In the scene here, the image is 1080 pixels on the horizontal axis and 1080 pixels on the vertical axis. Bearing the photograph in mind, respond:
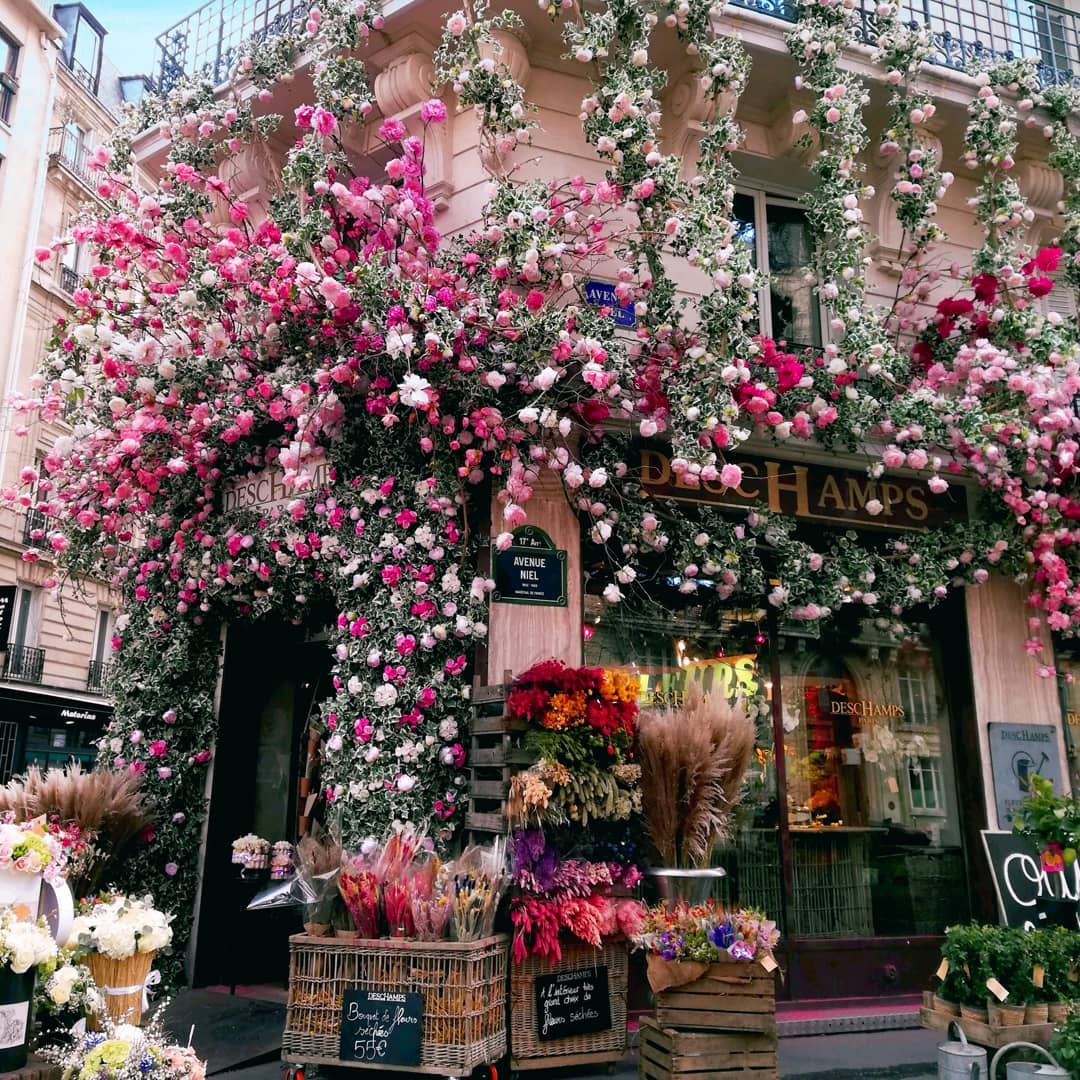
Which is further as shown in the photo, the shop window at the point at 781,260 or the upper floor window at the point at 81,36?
the upper floor window at the point at 81,36

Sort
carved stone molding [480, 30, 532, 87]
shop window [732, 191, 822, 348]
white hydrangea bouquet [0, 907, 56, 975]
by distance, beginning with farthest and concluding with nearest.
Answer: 1. shop window [732, 191, 822, 348]
2. carved stone molding [480, 30, 532, 87]
3. white hydrangea bouquet [0, 907, 56, 975]

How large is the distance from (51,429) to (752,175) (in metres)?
19.0

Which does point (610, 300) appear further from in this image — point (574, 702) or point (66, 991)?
point (66, 991)

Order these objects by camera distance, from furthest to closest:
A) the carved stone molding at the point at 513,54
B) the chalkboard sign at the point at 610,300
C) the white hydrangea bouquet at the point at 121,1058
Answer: the carved stone molding at the point at 513,54 < the chalkboard sign at the point at 610,300 < the white hydrangea bouquet at the point at 121,1058

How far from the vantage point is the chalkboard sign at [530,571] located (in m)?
6.45

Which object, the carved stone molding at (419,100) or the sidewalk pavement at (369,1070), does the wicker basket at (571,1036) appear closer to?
the sidewalk pavement at (369,1070)

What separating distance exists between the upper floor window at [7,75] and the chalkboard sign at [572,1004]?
2372 centimetres

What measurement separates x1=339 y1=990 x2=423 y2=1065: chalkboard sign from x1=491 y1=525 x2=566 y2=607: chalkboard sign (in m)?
2.53

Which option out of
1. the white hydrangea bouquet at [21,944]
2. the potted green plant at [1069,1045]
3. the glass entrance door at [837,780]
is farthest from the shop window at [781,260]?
the white hydrangea bouquet at [21,944]

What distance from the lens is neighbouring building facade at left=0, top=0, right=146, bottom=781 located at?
20.3m

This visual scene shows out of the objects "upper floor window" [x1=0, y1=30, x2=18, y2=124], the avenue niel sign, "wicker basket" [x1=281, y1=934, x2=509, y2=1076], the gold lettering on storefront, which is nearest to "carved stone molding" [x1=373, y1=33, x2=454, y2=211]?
the avenue niel sign

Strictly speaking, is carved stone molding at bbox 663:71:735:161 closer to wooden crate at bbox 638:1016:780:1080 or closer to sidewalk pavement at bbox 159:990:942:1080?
wooden crate at bbox 638:1016:780:1080

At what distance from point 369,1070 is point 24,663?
1849cm

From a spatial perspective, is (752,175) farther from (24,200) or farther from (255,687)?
(24,200)
